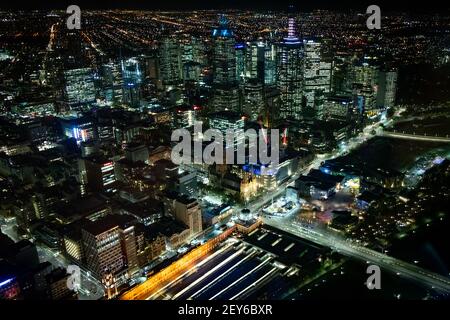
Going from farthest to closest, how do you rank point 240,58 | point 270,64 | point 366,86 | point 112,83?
1. point 240,58
2. point 112,83
3. point 270,64
4. point 366,86

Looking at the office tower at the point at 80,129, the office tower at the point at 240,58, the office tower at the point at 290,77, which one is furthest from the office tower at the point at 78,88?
the office tower at the point at 290,77

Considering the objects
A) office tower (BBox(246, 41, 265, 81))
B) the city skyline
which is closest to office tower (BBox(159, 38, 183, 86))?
the city skyline

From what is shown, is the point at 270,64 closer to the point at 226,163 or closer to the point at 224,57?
the point at 224,57

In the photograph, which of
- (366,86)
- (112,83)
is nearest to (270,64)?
(366,86)

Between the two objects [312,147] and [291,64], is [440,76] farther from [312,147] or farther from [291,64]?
A: [312,147]

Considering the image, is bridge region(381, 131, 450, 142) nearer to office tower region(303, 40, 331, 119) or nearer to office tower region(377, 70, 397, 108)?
office tower region(377, 70, 397, 108)

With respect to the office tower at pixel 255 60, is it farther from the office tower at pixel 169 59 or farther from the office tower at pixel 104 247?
the office tower at pixel 104 247

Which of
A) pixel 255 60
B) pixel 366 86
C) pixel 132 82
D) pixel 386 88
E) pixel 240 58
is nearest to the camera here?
pixel 366 86
